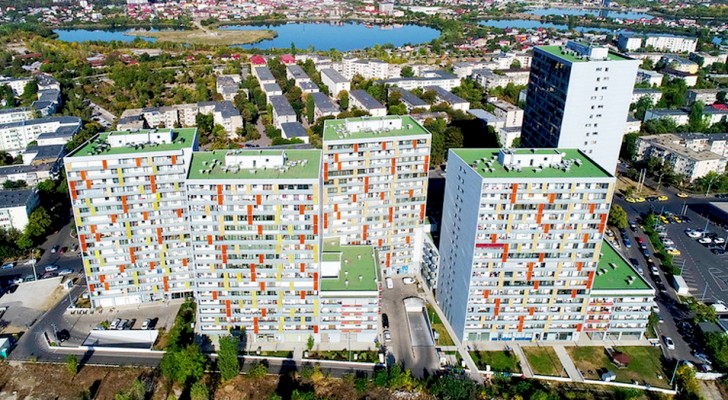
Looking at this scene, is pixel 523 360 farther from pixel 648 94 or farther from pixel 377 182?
pixel 648 94

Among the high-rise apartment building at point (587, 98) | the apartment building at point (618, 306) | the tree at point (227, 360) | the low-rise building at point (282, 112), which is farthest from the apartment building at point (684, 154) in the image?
the tree at point (227, 360)

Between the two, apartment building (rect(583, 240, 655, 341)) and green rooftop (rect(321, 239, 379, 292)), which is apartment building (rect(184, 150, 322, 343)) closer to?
green rooftop (rect(321, 239, 379, 292))

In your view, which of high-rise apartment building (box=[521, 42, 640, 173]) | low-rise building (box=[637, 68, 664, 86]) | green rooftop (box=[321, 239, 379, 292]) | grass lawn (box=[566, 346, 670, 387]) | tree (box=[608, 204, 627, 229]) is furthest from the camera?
low-rise building (box=[637, 68, 664, 86])

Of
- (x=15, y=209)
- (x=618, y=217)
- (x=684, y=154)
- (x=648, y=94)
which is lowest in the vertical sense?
(x=618, y=217)

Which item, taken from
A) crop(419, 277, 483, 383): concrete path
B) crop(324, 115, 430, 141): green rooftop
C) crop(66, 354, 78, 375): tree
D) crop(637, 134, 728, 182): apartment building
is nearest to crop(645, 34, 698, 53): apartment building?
crop(637, 134, 728, 182): apartment building

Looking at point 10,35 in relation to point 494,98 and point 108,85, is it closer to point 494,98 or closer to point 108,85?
point 108,85

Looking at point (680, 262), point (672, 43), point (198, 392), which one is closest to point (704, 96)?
point (672, 43)
